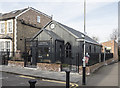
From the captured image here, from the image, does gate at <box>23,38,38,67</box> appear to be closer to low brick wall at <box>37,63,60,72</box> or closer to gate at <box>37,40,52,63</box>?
gate at <box>37,40,52,63</box>

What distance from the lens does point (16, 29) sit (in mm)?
18406

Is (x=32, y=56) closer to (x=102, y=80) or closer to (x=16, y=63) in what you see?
(x=16, y=63)

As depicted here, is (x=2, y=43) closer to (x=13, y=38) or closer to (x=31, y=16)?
(x=13, y=38)

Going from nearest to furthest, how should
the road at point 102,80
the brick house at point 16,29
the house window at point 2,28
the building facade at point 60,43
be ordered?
the road at point 102,80 → the building facade at point 60,43 → the brick house at point 16,29 → the house window at point 2,28

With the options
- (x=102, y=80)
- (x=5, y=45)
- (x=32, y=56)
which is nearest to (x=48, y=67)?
(x=32, y=56)

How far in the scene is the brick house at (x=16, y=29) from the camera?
1844 centimetres

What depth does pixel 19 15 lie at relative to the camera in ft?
62.8

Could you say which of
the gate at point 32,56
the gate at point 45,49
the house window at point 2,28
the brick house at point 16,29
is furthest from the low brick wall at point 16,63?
the house window at point 2,28

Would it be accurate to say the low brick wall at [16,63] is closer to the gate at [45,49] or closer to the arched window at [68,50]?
the gate at [45,49]

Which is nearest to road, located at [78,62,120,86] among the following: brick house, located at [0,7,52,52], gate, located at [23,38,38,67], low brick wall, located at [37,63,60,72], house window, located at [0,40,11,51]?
low brick wall, located at [37,63,60,72]

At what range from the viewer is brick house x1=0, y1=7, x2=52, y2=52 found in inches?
726

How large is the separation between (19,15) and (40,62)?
10968mm

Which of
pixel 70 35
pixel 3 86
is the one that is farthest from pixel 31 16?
pixel 3 86

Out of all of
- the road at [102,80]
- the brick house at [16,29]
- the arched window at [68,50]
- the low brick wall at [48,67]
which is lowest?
the road at [102,80]
